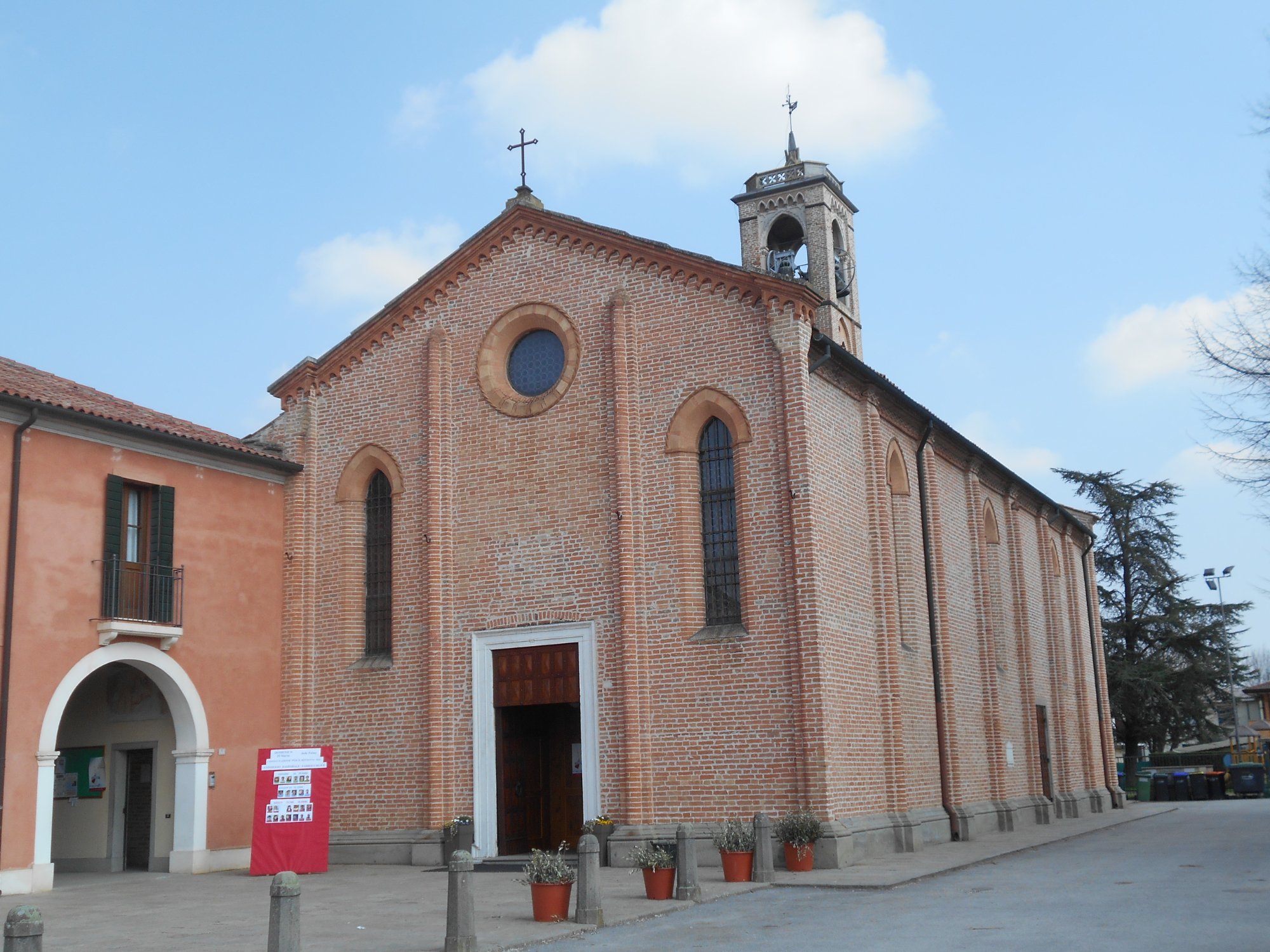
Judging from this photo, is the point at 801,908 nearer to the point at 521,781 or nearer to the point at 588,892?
the point at 588,892

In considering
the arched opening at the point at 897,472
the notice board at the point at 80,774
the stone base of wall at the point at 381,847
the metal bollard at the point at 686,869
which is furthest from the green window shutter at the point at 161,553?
the arched opening at the point at 897,472

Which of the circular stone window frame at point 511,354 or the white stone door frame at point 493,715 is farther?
the circular stone window frame at point 511,354

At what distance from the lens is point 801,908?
1231cm

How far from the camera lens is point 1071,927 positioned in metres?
10.2

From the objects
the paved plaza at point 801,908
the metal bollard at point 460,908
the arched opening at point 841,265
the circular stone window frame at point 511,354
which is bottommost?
the paved plaza at point 801,908

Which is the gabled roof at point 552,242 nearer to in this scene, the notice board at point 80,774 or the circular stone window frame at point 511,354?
the circular stone window frame at point 511,354

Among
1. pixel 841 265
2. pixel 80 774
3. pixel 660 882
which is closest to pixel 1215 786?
pixel 841 265

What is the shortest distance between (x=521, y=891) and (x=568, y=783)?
17.4ft

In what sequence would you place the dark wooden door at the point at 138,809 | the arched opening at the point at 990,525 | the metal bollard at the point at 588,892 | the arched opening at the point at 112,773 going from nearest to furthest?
the metal bollard at the point at 588,892 < the arched opening at the point at 112,773 < the dark wooden door at the point at 138,809 < the arched opening at the point at 990,525

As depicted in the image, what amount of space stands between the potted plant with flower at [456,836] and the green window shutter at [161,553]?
536 centimetres

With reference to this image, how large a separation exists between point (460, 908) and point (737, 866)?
565 centimetres

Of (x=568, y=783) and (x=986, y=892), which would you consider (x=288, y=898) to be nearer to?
(x=986, y=892)

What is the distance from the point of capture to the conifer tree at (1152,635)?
45.7 meters

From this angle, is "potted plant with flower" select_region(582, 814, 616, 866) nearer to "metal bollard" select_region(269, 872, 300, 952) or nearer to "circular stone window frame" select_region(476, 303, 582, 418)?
"circular stone window frame" select_region(476, 303, 582, 418)
